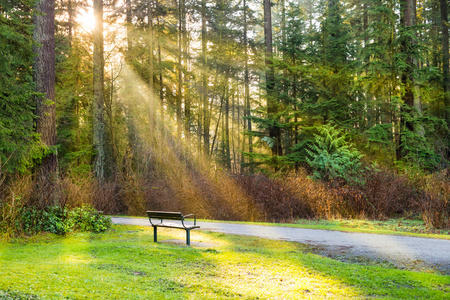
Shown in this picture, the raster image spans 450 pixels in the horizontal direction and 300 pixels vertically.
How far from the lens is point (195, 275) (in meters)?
5.99

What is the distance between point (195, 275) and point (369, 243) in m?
4.78

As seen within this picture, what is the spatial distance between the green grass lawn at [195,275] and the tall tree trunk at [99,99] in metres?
12.0

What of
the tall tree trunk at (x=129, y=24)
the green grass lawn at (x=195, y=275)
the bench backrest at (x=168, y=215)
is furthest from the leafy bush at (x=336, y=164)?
the tall tree trunk at (x=129, y=24)

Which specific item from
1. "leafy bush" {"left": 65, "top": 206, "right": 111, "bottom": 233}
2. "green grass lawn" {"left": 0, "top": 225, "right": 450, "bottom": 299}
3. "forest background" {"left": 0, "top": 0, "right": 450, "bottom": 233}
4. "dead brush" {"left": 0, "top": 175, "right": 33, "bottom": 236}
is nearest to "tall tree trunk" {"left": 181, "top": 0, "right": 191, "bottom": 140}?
"forest background" {"left": 0, "top": 0, "right": 450, "bottom": 233}

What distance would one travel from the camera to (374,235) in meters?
9.91

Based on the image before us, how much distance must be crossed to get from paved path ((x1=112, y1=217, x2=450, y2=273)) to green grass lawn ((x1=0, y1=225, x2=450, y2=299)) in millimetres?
822

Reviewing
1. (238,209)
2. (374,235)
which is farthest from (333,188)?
(374,235)

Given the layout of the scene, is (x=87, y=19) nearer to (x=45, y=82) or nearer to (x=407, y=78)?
(x=45, y=82)

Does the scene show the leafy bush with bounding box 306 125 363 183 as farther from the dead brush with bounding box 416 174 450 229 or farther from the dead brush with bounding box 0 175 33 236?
the dead brush with bounding box 0 175 33 236

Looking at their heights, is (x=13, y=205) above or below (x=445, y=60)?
below

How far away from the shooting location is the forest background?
1217 cm


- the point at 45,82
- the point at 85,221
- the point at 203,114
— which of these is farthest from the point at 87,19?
the point at 85,221

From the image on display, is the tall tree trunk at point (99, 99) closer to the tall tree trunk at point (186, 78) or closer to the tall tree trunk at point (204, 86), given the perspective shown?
the tall tree trunk at point (186, 78)

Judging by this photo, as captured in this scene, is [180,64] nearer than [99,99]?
No
